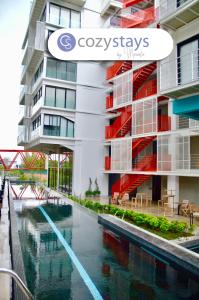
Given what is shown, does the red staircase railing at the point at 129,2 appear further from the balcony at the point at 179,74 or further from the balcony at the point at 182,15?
the balcony at the point at 179,74

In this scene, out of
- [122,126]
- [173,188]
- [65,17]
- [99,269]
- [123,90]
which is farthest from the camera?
[65,17]

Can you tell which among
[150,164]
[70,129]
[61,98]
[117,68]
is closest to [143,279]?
[150,164]

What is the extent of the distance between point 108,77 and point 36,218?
16.4 metres

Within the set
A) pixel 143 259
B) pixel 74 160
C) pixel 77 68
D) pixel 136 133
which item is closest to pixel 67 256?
pixel 143 259

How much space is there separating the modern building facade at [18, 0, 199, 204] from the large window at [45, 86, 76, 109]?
0.08 metres

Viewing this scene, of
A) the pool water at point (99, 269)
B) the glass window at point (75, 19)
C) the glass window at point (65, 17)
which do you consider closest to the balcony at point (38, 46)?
the glass window at point (65, 17)

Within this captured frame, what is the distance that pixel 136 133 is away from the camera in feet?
68.1

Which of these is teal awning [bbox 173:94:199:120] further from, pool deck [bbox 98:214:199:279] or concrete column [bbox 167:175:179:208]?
concrete column [bbox 167:175:179:208]

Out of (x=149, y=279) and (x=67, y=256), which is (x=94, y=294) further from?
(x=67, y=256)

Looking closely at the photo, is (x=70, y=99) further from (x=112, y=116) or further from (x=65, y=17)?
Answer: (x=65, y=17)

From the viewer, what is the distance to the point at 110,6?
84.6 feet

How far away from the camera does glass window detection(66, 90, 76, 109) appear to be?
959 inches

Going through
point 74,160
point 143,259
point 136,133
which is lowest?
point 143,259

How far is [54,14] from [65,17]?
1.07 meters
